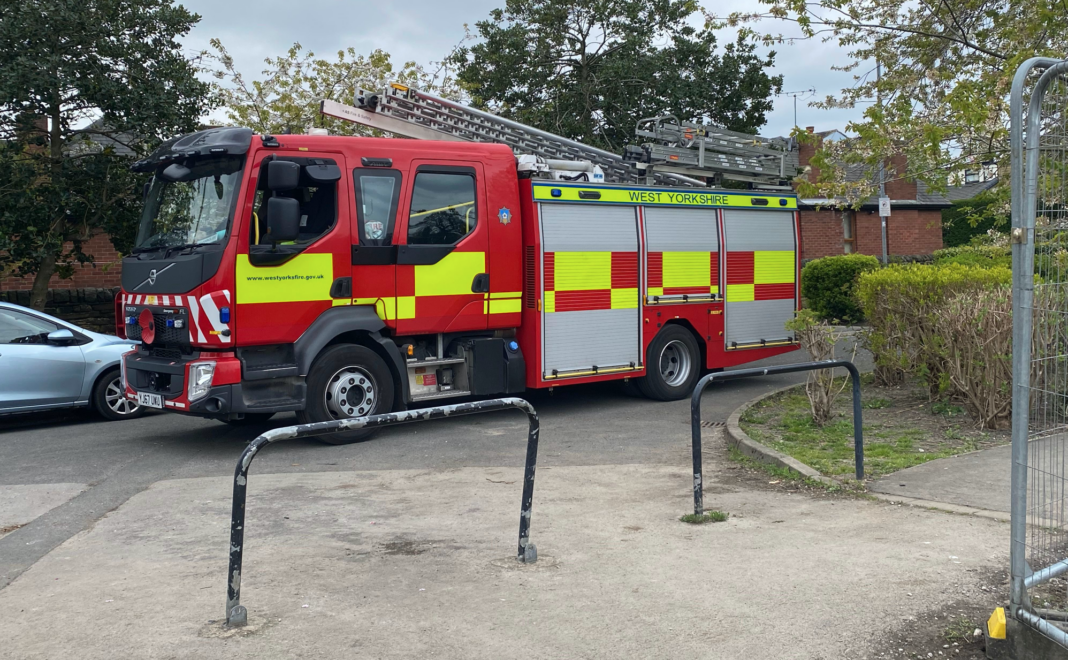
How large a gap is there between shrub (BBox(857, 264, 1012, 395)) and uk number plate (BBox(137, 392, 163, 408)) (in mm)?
7239

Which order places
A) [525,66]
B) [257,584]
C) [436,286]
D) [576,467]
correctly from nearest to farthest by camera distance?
[257,584] → [576,467] → [436,286] → [525,66]

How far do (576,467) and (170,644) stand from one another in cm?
423

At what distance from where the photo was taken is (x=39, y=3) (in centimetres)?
1211

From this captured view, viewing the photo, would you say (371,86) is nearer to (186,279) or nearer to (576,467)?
(186,279)

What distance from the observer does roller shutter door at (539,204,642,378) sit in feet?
33.9

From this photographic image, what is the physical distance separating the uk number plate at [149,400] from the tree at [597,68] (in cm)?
1664

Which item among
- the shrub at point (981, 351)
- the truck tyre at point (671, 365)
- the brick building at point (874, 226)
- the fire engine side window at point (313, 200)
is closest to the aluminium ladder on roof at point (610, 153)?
the fire engine side window at point (313, 200)

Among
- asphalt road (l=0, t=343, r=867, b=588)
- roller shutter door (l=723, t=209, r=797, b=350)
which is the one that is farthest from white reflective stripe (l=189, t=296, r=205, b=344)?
roller shutter door (l=723, t=209, r=797, b=350)

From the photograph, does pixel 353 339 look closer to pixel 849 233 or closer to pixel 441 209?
pixel 441 209

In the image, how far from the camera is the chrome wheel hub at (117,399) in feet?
35.3

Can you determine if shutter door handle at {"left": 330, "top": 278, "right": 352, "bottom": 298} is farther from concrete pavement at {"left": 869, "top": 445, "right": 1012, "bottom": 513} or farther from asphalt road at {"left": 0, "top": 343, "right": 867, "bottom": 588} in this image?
concrete pavement at {"left": 869, "top": 445, "right": 1012, "bottom": 513}

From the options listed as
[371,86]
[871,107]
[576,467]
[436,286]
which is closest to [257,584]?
[576,467]

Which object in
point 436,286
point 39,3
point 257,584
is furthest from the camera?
point 39,3

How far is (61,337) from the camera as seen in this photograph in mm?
10375
